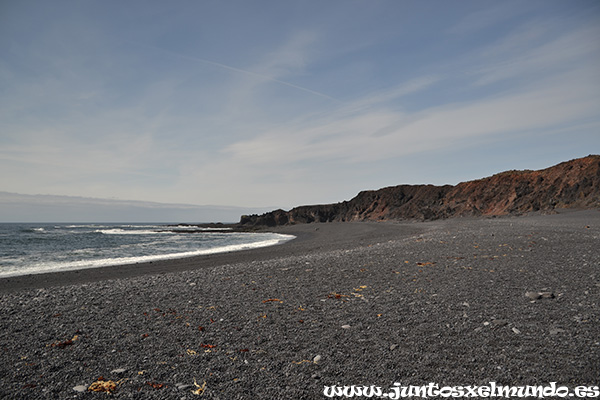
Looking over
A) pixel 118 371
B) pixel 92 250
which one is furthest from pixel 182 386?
pixel 92 250

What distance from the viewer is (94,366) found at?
4.77 meters

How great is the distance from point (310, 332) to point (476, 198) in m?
56.4

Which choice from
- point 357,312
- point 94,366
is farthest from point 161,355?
point 357,312

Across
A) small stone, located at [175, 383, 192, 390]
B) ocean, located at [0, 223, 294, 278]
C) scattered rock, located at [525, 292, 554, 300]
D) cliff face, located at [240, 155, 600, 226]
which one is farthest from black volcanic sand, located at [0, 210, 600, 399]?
cliff face, located at [240, 155, 600, 226]

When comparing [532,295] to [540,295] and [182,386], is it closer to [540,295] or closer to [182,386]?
[540,295]

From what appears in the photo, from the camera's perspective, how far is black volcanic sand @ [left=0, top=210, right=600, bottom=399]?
416 cm

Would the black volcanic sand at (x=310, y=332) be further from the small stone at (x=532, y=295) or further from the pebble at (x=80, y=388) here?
the small stone at (x=532, y=295)

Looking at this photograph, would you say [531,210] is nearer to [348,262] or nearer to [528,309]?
[348,262]

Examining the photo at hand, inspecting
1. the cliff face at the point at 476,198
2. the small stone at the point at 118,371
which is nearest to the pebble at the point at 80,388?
the small stone at the point at 118,371

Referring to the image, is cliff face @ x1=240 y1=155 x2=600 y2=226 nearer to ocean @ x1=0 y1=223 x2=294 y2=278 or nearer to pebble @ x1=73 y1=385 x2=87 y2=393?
ocean @ x1=0 y1=223 x2=294 y2=278

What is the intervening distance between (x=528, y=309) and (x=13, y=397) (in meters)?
7.99

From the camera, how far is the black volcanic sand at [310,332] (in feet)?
13.7

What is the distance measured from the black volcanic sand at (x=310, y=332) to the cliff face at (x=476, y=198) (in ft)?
121

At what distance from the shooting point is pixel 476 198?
178 ft
